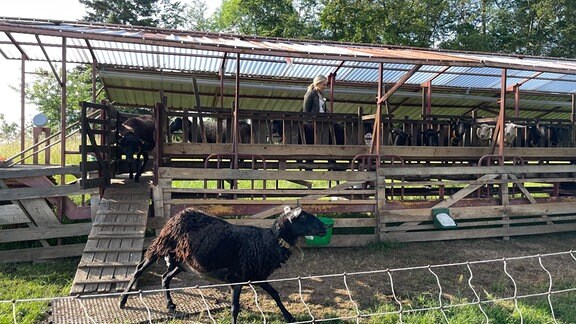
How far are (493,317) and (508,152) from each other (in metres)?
5.71

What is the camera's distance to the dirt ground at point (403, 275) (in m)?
5.28

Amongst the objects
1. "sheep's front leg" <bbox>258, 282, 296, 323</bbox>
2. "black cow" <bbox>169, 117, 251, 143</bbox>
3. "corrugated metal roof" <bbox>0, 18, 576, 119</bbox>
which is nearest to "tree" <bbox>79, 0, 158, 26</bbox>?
"corrugated metal roof" <bbox>0, 18, 576, 119</bbox>

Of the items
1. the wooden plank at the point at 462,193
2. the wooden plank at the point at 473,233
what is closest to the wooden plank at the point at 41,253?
the wooden plank at the point at 473,233

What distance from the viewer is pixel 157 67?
34.1ft

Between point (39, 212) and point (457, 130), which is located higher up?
point (457, 130)

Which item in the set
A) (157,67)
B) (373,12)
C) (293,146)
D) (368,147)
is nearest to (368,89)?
(368,147)

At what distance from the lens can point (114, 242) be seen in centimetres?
587

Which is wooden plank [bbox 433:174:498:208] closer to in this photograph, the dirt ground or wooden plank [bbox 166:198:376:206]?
the dirt ground

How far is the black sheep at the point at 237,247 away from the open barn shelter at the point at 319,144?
2396 mm

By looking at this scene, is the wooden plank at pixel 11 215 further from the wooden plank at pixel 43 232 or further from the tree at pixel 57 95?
the tree at pixel 57 95

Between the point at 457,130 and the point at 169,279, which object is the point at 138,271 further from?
the point at 457,130

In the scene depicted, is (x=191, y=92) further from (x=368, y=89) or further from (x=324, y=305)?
(x=324, y=305)

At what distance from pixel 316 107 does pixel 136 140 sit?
3640 millimetres

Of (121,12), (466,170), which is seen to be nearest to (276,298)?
(466,170)
